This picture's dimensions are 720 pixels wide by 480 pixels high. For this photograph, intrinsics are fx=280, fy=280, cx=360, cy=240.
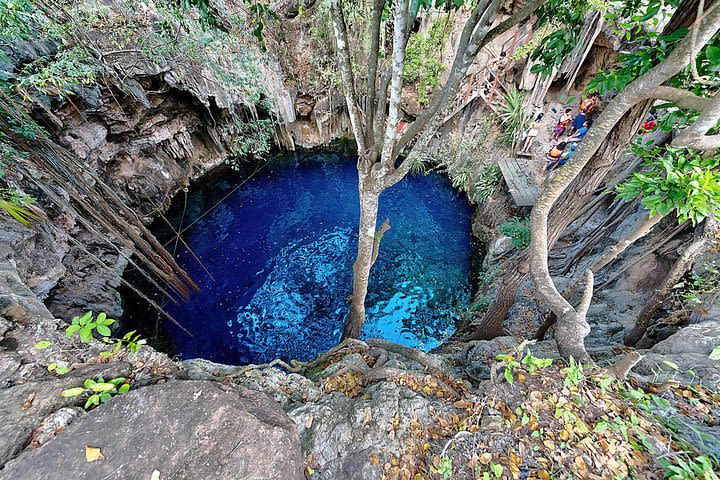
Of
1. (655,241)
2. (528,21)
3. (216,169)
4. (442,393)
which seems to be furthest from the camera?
(216,169)

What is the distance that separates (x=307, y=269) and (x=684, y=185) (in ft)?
19.8

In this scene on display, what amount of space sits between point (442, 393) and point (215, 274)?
5912 mm

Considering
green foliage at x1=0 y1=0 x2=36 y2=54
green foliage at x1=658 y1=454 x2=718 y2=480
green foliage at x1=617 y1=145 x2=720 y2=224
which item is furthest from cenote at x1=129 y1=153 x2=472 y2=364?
green foliage at x1=0 y1=0 x2=36 y2=54

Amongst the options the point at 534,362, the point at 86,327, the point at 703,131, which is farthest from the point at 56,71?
the point at 703,131

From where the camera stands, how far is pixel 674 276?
113 inches

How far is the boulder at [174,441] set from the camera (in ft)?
4.14

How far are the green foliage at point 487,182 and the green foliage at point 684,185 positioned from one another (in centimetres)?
635

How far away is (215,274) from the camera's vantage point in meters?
6.52

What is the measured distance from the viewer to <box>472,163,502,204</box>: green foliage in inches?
327

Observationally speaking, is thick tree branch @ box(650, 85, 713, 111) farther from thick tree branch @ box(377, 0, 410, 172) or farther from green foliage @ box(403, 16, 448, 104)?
green foliage @ box(403, 16, 448, 104)

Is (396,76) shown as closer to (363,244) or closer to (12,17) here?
(363,244)

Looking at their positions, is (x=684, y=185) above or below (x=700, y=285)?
above

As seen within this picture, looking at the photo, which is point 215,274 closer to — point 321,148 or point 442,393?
point 442,393

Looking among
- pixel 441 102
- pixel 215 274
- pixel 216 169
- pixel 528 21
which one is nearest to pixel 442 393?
pixel 441 102
